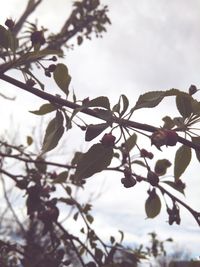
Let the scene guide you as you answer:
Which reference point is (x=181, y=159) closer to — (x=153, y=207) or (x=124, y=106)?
(x=124, y=106)

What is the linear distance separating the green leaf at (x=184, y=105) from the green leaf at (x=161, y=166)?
1.13 meters

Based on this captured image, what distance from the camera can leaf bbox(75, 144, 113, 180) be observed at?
128 centimetres

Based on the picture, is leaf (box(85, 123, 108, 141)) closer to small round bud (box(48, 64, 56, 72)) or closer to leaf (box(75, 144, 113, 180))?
leaf (box(75, 144, 113, 180))

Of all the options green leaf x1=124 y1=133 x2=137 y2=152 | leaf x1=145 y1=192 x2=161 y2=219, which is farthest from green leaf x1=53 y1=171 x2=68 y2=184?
green leaf x1=124 y1=133 x2=137 y2=152

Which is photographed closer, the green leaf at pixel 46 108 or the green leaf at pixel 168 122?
the green leaf at pixel 168 122

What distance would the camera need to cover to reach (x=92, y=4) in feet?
24.1

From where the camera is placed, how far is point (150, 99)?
4.06 feet

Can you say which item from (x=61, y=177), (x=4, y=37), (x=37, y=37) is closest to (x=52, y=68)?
(x=37, y=37)

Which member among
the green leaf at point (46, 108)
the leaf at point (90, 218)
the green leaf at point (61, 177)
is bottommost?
the green leaf at point (46, 108)

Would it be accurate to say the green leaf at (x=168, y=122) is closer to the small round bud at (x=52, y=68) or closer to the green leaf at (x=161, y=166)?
the small round bud at (x=52, y=68)

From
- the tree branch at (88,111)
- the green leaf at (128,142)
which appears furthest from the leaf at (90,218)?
the tree branch at (88,111)

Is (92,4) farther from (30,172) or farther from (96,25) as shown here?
(30,172)

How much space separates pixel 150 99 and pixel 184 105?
156 mm

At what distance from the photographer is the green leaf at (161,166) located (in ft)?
8.02
